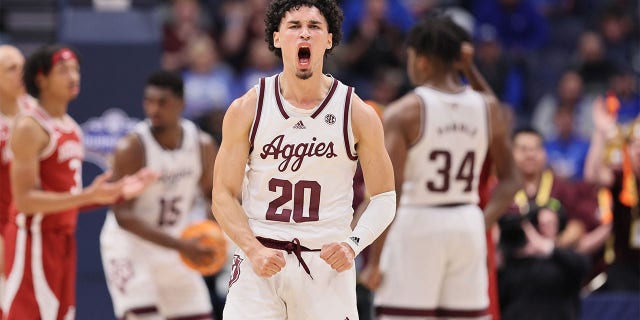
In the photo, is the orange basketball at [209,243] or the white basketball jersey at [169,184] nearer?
the orange basketball at [209,243]

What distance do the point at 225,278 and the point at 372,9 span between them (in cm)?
509

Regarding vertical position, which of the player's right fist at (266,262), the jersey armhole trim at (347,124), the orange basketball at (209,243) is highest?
the jersey armhole trim at (347,124)

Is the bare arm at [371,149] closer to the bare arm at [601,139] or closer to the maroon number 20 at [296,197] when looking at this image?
the maroon number 20 at [296,197]

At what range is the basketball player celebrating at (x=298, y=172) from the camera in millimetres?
5801

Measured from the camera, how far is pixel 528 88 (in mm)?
15523

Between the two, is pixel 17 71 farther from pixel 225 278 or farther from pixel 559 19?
pixel 559 19

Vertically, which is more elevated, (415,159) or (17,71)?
(17,71)

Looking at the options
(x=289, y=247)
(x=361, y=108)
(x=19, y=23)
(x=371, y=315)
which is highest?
(x=19, y=23)

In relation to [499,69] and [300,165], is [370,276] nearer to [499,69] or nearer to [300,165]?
[300,165]

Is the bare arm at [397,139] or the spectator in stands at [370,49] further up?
the spectator in stands at [370,49]

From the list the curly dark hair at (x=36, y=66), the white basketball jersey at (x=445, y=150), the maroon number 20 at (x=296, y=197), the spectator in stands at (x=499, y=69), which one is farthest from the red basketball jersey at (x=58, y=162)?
the spectator in stands at (x=499, y=69)

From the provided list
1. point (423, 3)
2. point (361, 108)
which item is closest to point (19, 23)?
point (423, 3)

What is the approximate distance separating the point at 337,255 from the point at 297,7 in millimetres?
1187

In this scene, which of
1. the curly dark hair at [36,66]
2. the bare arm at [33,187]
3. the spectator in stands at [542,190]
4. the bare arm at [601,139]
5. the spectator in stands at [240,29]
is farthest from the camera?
the spectator in stands at [240,29]
